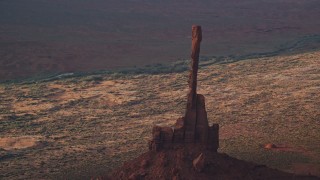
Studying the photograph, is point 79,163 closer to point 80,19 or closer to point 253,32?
point 253,32

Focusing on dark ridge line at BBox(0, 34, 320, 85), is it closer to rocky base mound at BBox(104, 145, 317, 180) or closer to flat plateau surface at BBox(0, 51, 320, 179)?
flat plateau surface at BBox(0, 51, 320, 179)

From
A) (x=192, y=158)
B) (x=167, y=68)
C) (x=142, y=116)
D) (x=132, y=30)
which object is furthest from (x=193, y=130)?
(x=132, y=30)

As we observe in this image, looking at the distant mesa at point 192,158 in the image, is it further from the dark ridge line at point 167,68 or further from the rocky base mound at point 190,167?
the dark ridge line at point 167,68

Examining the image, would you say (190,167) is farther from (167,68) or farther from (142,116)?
(167,68)

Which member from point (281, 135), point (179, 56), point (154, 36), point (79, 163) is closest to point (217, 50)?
point (179, 56)

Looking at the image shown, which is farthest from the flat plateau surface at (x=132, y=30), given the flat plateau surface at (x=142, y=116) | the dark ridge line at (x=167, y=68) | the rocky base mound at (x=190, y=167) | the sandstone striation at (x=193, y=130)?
the rocky base mound at (x=190, y=167)

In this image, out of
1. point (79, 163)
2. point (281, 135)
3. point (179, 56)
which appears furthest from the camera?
point (179, 56)
